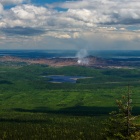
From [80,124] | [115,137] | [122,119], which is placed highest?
[122,119]

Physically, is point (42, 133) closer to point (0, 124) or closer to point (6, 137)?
point (6, 137)

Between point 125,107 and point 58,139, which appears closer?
point 125,107

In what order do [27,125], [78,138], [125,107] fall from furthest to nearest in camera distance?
[27,125] → [78,138] → [125,107]

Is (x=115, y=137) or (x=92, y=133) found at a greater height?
(x=115, y=137)

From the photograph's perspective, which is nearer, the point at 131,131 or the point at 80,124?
the point at 131,131

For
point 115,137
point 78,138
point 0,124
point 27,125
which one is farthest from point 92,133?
point 115,137

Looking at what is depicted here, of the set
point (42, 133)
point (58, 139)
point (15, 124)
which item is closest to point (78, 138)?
point (58, 139)

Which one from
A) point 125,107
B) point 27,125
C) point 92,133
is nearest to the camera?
point 125,107

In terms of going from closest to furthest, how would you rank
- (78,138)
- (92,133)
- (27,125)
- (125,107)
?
(125,107) < (78,138) < (92,133) < (27,125)

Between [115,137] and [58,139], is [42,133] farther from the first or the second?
[115,137]
